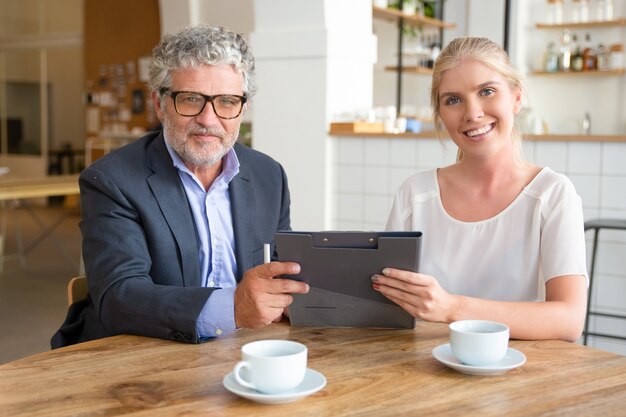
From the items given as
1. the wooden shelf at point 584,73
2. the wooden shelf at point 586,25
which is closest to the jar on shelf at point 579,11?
the wooden shelf at point 586,25

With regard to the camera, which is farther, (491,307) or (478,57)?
(478,57)

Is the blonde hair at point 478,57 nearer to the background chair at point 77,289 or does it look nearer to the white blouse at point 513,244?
the white blouse at point 513,244

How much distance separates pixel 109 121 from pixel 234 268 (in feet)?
28.4

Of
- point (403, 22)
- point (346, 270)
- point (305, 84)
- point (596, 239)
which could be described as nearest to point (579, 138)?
point (596, 239)

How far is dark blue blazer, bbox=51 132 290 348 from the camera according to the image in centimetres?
159

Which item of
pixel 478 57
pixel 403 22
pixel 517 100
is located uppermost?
pixel 403 22

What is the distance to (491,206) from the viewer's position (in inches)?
75.2

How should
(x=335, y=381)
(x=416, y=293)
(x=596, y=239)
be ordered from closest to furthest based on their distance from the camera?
(x=335, y=381) → (x=416, y=293) → (x=596, y=239)

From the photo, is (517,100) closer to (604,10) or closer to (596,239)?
(596,239)

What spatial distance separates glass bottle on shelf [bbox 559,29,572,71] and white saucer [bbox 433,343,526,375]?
6496mm

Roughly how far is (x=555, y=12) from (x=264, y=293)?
672cm

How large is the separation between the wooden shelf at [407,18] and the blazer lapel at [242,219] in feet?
14.4

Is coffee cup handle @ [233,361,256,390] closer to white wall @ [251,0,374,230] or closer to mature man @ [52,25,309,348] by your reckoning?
mature man @ [52,25,309,348]

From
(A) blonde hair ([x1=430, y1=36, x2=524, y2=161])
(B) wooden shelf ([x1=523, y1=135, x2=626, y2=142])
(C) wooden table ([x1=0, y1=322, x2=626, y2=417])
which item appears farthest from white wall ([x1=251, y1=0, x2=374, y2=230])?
(C) wooden table ([x1=0, y1=322, x2=626, y2=417])
